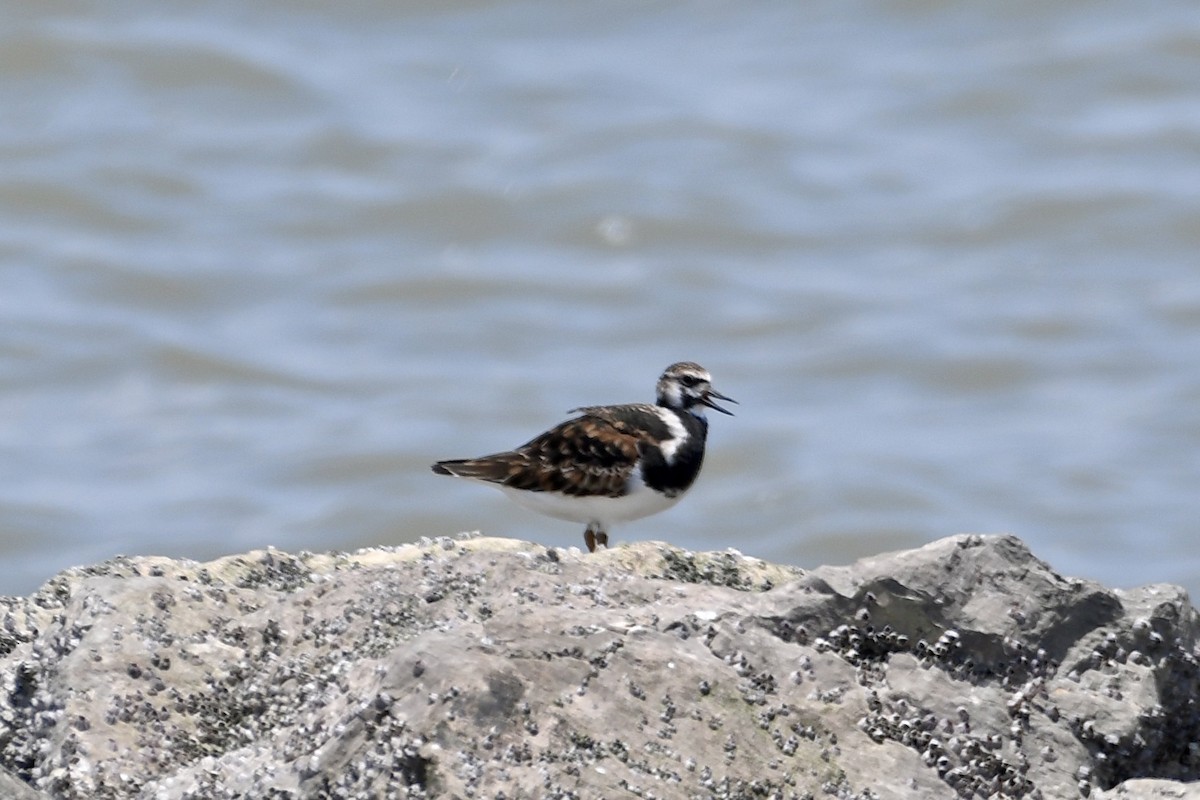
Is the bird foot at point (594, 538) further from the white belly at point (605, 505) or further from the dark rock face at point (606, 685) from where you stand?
the dark rock face at point (606, 685)

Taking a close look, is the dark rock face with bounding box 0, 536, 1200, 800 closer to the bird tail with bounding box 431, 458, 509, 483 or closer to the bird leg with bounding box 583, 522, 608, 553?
the bird leg with bounding box 583, 522, 608, 553

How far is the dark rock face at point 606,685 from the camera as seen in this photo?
3.75 m

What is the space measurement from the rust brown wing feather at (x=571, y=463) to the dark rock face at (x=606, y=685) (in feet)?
6.32

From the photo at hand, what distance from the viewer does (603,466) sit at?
6.65 m

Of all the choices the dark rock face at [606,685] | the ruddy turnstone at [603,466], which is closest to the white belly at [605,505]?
the ruddy turnstone at [603,466]

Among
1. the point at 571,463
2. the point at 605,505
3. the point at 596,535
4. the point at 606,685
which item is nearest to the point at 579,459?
the point at 571,463

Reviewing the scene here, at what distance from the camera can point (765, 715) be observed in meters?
A: 3.96

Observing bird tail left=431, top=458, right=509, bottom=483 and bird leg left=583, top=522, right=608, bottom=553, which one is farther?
bird tail left=431, top=458, right=509, bottom=483

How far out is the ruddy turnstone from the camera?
6641 mm

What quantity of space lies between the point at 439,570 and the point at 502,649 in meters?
0.63

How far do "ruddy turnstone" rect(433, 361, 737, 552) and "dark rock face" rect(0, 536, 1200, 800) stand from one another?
1926mm

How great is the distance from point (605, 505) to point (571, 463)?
0.19m

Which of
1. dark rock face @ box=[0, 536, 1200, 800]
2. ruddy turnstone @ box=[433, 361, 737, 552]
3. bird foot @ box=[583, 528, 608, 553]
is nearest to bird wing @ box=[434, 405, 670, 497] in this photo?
ruddy turnstone @ box=[433, 361, 737, 552]

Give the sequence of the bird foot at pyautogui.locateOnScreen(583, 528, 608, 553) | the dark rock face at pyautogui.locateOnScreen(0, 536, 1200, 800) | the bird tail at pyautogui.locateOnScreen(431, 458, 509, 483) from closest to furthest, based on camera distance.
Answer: the dark rock face at pyautogui.locateOnScreen(0, 536, 1200, 800) < the bird foot at pyautogui.locateOnScreen(583, 528, 608, 553) < the bird tail at pyautogui.locateOnScreen(431, 458, 509, 483)
